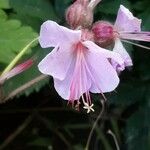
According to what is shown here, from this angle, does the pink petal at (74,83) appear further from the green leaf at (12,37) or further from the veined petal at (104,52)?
the green leaf at (12,37)

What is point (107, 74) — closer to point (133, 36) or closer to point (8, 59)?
point (133, 36)

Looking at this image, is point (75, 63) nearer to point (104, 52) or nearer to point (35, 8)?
point (104, 52)

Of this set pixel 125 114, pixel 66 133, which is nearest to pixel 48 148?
pixel 66 133

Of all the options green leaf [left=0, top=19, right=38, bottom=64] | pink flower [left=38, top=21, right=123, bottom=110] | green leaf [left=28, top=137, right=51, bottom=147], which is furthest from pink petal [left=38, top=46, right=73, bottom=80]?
green leaf [left=28, top=137, right=51, bottom=147]

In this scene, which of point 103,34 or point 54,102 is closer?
point 103,34

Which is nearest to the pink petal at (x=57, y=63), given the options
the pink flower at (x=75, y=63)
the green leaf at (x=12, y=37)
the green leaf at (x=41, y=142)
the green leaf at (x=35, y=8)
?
the pink flower at (x=75, y=63)

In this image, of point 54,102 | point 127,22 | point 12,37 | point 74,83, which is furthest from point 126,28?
point 54,102
